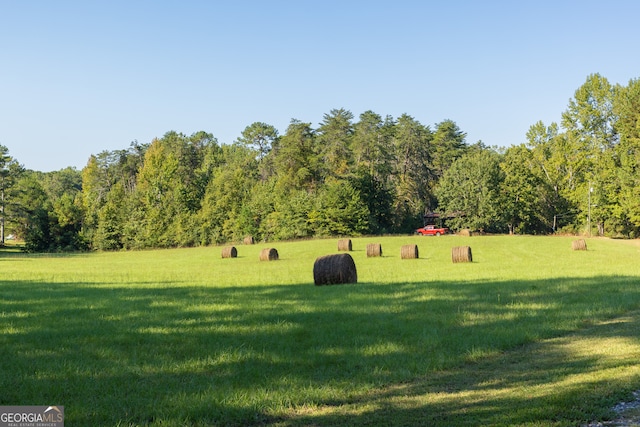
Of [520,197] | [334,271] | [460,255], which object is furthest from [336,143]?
[334,271]

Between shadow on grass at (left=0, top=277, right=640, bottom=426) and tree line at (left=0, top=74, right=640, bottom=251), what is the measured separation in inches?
2431

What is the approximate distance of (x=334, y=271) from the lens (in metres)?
18.3

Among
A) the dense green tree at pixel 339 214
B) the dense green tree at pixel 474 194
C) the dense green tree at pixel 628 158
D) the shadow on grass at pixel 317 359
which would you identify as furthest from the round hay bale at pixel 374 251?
the dense green tree at pixel 474 194

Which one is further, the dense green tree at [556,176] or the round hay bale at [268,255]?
the dense green tree at [556,176]

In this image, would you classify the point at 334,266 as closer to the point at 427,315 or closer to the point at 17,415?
the point at 427,315

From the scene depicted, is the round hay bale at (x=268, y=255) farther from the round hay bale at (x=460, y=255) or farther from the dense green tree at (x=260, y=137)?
the dense green tree at (x=260, y=137)

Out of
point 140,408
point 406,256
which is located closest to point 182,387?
point 140,408

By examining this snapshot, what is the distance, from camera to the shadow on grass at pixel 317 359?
20.2 feet

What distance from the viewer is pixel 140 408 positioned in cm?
616

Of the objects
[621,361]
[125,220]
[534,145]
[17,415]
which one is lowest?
[621,361]

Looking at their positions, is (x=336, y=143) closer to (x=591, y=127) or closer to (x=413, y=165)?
(x=413, y=165)

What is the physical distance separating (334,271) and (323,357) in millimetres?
9834

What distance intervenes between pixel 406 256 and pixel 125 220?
6424 cm

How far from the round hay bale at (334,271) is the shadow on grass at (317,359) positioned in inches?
148
